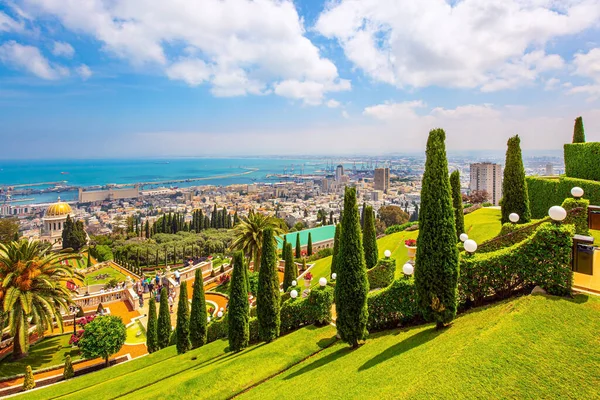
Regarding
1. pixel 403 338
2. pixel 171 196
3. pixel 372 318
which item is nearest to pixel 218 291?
pixel 372 318

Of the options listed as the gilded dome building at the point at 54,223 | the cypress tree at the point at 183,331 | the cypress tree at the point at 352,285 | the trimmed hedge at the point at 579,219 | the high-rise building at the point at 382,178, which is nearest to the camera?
the cypress tree at the point at 352,285

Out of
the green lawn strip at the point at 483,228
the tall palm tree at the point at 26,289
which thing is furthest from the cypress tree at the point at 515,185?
the tall palm tree at the point at 26,289

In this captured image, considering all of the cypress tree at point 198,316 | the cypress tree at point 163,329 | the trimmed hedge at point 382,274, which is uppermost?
the trimmed hedge at point 382,274

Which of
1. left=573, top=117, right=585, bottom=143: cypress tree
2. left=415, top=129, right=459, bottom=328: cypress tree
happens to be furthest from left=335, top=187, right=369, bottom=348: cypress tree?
left=573, top=117, right=585, bottom=143: cypress tree

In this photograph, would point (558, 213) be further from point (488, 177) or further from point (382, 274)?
point (488, 177)

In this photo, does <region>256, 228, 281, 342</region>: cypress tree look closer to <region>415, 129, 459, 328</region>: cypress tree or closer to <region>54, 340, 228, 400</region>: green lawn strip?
<region>54, 340, 228, 400</region>: green lawn strip

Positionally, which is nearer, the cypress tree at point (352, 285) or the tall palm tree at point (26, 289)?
the cypress tree at point (352, 285)

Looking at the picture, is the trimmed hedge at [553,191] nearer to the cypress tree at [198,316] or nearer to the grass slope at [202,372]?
the grass slope at [202,372]
